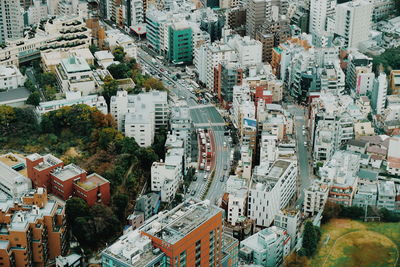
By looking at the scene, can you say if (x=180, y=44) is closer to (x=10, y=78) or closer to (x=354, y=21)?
(x=354, y=21)

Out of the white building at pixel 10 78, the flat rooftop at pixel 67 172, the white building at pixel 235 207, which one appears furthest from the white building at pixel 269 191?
the white building at pixel 10 78

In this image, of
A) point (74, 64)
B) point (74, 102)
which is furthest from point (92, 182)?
point (74, 64)

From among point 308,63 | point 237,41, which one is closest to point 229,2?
point 237,41

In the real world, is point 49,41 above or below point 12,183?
above

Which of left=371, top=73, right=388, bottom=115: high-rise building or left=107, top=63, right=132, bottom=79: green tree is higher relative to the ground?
left=107, top=63, right=132, bottom=79: green tree

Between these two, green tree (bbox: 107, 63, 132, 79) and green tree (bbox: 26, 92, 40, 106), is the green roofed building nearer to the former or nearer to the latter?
green tree (bbox: 107, 63, 132, 79)

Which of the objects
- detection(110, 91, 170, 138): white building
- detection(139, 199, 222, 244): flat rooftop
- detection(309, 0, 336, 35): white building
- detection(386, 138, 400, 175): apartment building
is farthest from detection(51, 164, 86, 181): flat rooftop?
detection(309, 0, 336, 35): white building

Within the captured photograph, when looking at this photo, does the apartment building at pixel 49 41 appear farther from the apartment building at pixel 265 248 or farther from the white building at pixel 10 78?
the apartment building at pixel 265 248
